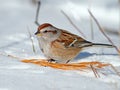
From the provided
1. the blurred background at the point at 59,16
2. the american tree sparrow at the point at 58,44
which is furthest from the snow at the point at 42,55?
the american tree sparrow at the point at 58,44

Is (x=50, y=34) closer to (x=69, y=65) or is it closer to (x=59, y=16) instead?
(x=69, y=65)

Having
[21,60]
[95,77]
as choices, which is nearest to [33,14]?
[21,60]

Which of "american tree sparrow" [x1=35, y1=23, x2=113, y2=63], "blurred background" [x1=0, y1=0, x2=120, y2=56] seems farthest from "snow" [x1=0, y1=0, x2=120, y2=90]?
"american tree sparrow" [x1=35, y1=23, x2=113, y2=63]

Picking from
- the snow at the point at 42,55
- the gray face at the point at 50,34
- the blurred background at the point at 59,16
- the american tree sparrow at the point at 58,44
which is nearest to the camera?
the snow at the point at 42,55

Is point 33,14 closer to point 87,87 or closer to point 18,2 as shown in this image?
point 18,2

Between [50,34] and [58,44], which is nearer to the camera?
[58,44]

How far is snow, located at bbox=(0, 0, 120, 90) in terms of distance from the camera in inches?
173

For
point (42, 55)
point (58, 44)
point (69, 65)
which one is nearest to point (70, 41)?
point (58, 44)

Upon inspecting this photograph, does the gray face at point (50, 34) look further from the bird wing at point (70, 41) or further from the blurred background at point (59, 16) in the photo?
the blurred background at point (59, 16)

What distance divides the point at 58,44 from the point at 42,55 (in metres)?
0.21

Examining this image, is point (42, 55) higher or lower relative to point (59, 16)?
higher

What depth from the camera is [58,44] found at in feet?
19.3

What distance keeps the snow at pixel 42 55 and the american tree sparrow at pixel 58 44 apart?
0.12 meters

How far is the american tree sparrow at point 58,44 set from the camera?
18.9 ft
